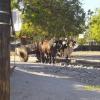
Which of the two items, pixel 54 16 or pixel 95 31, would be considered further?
pixel 95 31

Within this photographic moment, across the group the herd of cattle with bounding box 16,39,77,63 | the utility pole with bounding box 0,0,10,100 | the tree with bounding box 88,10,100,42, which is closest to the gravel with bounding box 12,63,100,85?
the herd of cattle with bounding box 16,39,77,63

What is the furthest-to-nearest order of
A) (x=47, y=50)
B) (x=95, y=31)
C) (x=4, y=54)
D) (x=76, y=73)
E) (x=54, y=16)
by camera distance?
1. (x=95, y=31)
2. (x=54, y=16)
3. (x=47, y=50)
4. (x=76, y=73)
5. (x=4, y=54)

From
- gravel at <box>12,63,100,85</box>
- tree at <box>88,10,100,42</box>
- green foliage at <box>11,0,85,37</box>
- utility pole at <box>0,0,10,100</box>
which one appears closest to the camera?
utility pole at <box>0,0,10,100</box>

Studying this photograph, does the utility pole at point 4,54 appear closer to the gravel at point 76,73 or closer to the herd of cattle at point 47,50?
the gravel at point 76,73

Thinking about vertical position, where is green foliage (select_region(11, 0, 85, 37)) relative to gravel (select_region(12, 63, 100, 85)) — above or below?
above

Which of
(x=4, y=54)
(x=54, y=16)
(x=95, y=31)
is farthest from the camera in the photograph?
(x=95, y=31)

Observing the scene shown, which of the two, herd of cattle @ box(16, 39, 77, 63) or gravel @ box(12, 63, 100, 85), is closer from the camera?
gravel @ box(12, 63, 100, 85)

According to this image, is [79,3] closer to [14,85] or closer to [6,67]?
[14,85]

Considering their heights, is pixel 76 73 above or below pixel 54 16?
below

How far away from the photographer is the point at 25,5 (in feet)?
118

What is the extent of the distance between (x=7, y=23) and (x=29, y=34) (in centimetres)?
4444

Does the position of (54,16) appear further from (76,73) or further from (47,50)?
(76,73)

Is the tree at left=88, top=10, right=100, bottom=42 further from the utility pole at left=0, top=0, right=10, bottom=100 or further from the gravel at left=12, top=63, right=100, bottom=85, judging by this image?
the utility pole at left=0, top=0, right=10, bottom=100

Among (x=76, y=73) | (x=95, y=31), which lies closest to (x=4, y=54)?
(x=76, y=73)
